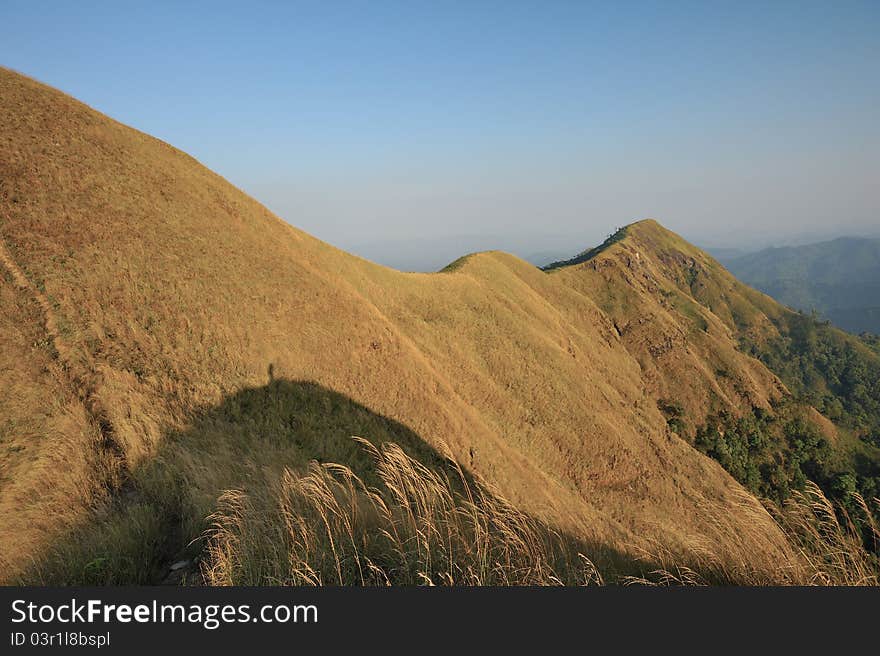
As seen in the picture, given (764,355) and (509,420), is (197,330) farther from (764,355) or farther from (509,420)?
(764,355)

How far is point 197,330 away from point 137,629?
1554cm

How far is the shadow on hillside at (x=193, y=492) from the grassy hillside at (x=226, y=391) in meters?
0.05

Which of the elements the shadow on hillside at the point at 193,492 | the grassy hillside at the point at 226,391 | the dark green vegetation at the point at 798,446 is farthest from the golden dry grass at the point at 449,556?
the dark green vegetation at the point at 798,446

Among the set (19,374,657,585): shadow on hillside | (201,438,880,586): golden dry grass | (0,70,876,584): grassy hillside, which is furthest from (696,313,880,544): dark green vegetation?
(19,374,657,585): shadow on hillside

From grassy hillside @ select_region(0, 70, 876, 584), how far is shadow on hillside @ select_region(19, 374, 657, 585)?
5 centimetres

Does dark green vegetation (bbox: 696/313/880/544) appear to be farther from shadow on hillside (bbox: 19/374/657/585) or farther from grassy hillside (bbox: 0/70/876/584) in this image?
shadow on hillside (bbox: 19/374/657/585)

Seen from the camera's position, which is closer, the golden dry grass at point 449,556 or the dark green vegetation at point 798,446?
the golden dry grass at point 449,556

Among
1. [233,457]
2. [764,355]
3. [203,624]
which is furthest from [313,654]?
[764,355]

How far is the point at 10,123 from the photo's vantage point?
19688 millimetres

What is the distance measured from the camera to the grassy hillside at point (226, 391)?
18.1 ft

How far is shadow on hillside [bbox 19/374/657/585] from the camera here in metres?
4.95

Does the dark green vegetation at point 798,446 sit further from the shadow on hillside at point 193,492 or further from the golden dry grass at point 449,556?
the shadow on hillside at point 193,492

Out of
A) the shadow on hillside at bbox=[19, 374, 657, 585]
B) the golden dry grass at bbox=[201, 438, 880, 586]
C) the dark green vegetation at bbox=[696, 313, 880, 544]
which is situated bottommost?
the dark green vegetation at bbox=[696, 313, 880, 544]

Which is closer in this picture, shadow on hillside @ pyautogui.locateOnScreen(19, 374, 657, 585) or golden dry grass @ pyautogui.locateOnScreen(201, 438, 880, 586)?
golden dry grass @ pyautogui.locateOnScreen(201, 438, 880, 586)
